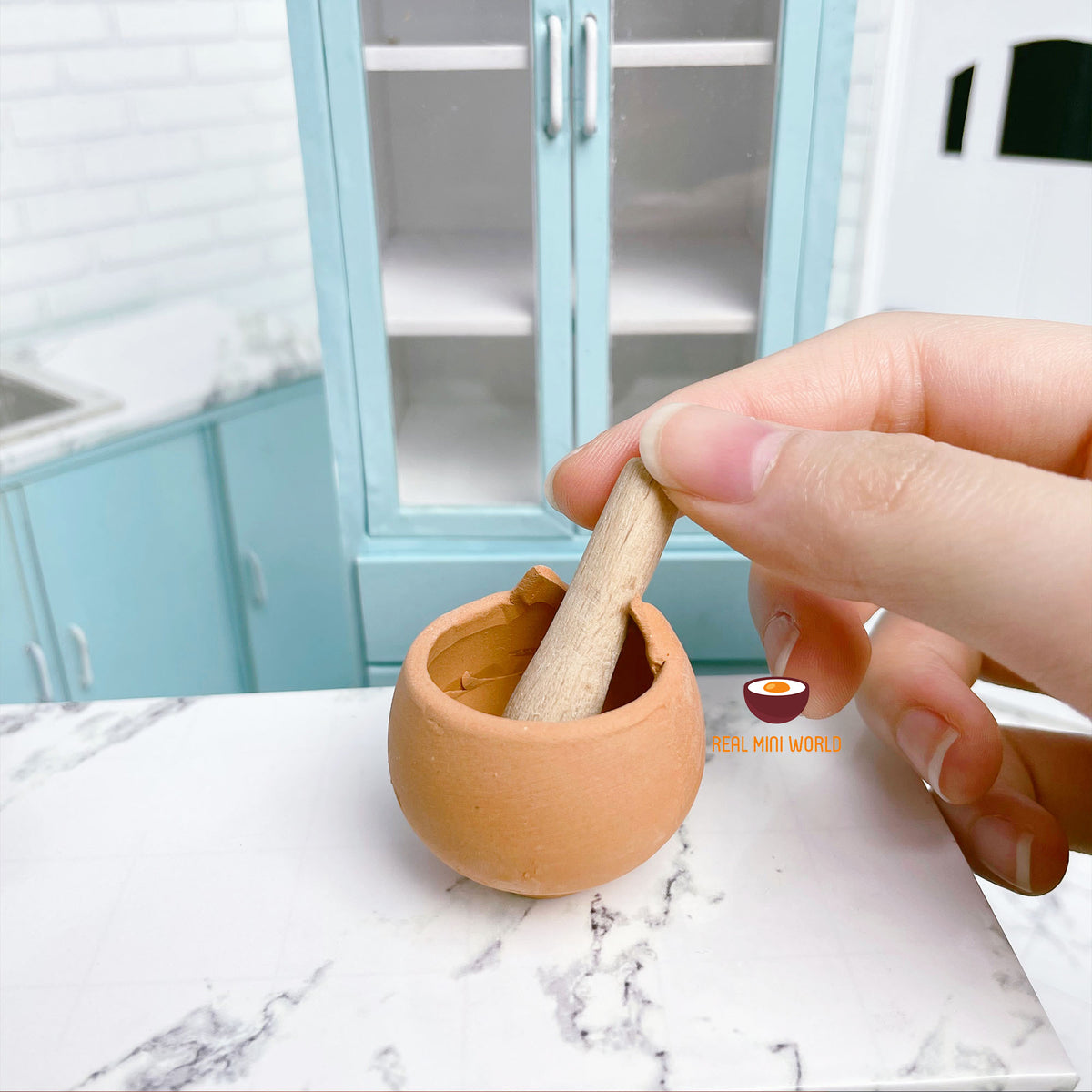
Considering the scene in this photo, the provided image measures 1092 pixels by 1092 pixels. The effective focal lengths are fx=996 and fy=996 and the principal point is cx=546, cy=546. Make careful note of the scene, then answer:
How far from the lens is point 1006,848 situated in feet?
2.49

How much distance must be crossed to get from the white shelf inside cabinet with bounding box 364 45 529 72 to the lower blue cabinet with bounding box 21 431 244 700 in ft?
2.61

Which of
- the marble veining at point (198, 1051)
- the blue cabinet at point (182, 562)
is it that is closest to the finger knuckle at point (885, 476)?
the marble veining at point (198, 1051)

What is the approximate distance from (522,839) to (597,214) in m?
0.81

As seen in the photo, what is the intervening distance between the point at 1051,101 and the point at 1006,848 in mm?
1160

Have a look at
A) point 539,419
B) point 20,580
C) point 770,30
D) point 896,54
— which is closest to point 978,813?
point 539,419

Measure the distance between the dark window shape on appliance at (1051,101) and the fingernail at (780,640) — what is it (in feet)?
3.20

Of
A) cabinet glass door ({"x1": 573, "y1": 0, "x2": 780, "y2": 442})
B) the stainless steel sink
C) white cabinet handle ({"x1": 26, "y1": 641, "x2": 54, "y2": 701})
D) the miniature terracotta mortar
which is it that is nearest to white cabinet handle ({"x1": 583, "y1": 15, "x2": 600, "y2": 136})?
cabinet glass door ({"x1": 573, "y1": 0, "x2": 780, "y2": 442})

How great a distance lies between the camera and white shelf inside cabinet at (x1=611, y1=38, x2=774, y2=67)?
3.64ft

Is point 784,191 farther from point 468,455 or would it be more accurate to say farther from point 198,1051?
point 198,1051

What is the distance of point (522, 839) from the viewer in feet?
1.93

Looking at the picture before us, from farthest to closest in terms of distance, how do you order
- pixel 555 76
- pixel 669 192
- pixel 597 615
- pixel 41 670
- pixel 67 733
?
pixel 41 670 < pixel 669 192 < pixel 555 76 < pixel 67 733 < pixel 597 615

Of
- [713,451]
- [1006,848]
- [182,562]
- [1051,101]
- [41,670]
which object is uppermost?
[1051,101]

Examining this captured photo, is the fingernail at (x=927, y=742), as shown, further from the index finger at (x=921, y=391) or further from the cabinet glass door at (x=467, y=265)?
the cabinet glass door at (x=467, y=265)

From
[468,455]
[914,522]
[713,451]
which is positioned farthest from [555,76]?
[914,522]
